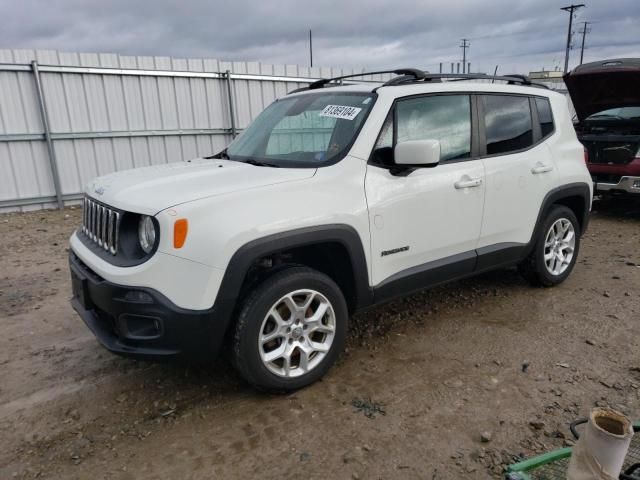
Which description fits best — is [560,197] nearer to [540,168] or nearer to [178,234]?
[540,168]

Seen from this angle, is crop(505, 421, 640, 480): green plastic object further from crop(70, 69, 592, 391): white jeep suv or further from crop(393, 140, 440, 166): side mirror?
crop(393, 140, 440, 166): side mirror

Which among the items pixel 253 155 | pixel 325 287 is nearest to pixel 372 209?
pixel 325 287

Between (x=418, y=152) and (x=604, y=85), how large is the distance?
22.3ft

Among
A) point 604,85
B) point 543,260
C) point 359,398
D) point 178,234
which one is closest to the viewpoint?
point 178,234

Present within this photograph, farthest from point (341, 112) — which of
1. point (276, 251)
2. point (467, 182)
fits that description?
point (276, 251)

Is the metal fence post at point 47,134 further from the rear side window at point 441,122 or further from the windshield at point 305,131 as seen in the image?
the rear side window at point 441,122

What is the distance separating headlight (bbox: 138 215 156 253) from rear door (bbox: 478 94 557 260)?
250 cm

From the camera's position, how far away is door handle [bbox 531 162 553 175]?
13.7ft

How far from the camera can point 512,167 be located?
4.00 m

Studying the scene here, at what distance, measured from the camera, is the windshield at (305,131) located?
128 inches

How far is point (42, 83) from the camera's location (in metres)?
8.58

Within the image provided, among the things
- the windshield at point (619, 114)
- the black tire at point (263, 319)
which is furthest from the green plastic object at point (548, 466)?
the windshield at point (619, 114)

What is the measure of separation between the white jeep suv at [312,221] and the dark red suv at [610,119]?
407 cm

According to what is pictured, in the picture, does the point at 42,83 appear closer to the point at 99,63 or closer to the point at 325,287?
the point at 99,63
